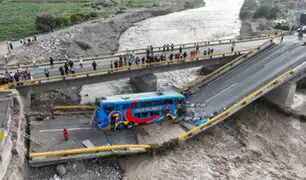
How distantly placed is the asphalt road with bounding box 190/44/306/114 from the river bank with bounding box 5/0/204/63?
27.7 metres

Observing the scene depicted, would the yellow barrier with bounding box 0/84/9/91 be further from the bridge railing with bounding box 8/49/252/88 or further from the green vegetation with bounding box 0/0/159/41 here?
the green vegetation with bounding box 0/0/159/41

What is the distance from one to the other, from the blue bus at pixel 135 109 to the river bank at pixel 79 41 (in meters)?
23.2

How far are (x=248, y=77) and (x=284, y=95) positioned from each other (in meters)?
4.65

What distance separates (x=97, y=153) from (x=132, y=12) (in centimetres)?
8028

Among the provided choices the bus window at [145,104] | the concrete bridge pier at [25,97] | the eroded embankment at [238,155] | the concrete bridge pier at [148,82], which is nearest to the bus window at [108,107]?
the bus window at [145,104]

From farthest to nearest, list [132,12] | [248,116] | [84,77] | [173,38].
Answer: [132,12]
[173,38]
[248,116]
[84,77]

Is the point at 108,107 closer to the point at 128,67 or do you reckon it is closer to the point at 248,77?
the point at 128,67

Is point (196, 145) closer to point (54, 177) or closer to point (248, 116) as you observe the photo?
point (248, 116)

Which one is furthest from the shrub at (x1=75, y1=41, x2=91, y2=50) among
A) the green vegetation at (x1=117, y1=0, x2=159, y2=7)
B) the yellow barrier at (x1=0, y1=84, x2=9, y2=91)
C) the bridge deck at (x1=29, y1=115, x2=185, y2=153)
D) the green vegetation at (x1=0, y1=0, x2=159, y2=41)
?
the green vegetation at (x1=117, y1=0, x2=159, y2=7)

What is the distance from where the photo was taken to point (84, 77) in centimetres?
2941

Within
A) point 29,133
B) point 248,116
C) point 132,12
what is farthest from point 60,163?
point 132,12

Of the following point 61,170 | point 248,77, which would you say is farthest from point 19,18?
point 61,170

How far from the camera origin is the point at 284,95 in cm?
3203

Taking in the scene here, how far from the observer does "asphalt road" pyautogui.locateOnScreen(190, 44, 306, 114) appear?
97.8ft
